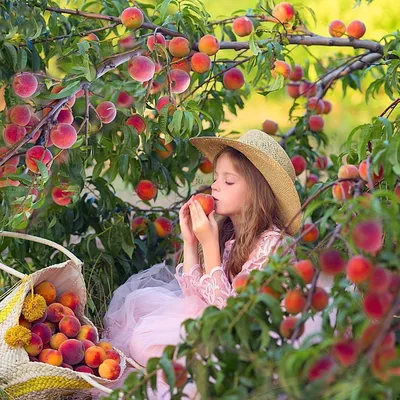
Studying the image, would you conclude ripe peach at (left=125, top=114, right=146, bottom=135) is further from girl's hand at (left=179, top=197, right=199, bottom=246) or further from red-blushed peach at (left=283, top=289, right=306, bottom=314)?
red-blushed peach at (left=283, top=289, right=306, bottom=314)

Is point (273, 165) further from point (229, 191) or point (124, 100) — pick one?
point (124, 100)

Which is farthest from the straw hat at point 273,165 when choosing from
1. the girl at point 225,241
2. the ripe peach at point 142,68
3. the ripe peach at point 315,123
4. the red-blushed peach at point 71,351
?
the red-blushed peach at point 71,351

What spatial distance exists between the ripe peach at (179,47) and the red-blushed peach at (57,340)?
30.8 inches

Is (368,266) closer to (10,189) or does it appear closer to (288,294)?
(288,294)

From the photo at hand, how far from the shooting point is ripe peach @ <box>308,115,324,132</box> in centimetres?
259

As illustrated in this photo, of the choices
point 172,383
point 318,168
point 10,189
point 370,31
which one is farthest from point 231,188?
point 370,31

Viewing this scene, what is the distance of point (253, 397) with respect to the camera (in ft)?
3.43

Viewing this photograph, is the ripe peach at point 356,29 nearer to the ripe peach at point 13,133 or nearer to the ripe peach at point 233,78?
the ripe peach at point 233,78

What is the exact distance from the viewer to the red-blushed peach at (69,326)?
1856mm

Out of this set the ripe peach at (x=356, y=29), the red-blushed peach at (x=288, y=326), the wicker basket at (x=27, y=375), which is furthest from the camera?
the ripe peach at (x=356, y=29)

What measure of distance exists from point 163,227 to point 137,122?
0.48 metres

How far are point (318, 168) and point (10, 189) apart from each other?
4.01 ft

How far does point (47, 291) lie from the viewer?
75.0 inches

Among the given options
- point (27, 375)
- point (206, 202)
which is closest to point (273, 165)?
point (206, 202)
